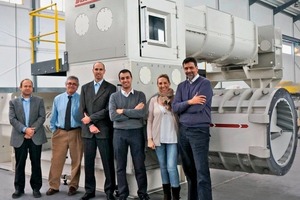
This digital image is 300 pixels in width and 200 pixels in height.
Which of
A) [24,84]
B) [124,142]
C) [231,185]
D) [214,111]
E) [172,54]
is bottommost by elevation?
[231,185]

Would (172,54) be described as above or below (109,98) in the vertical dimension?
above

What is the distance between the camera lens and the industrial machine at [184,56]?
10.9 feet

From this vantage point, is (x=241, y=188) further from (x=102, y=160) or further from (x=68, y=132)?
(x=68, y=132)

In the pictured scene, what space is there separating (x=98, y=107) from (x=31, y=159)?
1.16 metres

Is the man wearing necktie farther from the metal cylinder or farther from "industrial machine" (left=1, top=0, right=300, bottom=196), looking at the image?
the metal cylinder

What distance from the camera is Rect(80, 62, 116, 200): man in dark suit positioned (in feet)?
13.0

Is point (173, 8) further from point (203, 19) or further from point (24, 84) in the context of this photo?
point (24, 84)

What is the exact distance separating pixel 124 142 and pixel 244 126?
1314mm

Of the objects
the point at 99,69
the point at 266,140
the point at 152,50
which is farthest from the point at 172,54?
the point at 266,140

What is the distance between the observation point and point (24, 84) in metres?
4.27

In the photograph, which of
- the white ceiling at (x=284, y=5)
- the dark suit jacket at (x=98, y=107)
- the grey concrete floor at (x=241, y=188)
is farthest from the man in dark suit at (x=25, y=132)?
the white ceiling at (x=284, y=5)

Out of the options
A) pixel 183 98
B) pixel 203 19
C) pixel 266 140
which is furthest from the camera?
pixel 203 19

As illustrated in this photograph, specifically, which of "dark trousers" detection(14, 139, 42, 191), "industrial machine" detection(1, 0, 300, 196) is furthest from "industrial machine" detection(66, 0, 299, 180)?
"dark trousers" detection(14, 139, 42, 191)

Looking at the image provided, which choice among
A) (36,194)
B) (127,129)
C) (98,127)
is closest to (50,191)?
(36,194)
